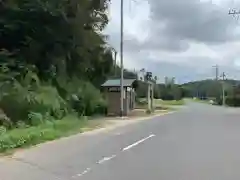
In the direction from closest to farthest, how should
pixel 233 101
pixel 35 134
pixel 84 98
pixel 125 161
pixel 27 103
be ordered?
1. pixel 125 161
2. pixel 35 134
3. pixel 27 103
4. pixel 84 98
5. pixel 233 101

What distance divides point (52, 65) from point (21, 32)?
11.2 ft

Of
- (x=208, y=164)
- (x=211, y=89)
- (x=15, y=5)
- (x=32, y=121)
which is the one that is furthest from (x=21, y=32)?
(x=211, y=89)

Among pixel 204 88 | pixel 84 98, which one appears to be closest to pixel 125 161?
pixel 84 98

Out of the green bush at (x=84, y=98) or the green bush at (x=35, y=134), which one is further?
the green bush at (x=84, y=98)

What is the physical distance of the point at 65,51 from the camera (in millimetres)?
31109

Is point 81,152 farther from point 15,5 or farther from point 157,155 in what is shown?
point 15,5

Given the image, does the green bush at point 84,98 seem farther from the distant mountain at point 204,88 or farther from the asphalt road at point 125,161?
the distant mountain at point 204,88

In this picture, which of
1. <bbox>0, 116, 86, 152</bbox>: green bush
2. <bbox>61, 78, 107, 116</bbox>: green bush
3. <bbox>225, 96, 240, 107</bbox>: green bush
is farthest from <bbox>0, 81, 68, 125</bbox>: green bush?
<bbox>225, 96, 240, 107</bbox>: green bush

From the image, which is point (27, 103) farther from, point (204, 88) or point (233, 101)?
point (204, 88)

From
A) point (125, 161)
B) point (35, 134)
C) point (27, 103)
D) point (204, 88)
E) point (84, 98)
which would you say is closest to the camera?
point (125, 161)

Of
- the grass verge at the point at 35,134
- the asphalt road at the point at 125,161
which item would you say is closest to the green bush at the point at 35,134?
the grass verge at the point at 35,134

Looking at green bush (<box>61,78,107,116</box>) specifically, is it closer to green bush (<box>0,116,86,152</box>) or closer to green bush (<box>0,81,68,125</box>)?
green bush (<box>0,81,68,125</box>)

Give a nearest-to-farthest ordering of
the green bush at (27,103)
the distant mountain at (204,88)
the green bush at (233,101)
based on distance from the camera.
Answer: the green bush at (27,103), the green bush at (233,101), the distant mountain at (204,88)

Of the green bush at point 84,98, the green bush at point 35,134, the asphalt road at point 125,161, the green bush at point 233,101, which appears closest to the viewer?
the asphalt road at point 125,161
